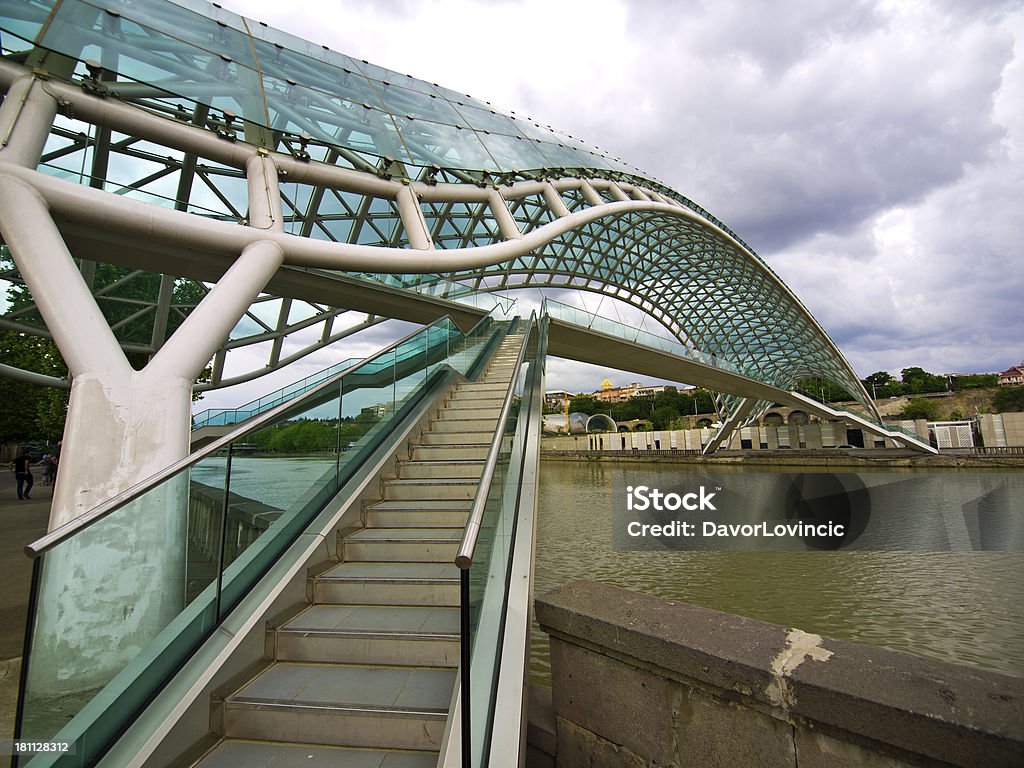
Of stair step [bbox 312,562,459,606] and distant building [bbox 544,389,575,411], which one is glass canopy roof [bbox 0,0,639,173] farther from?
distant building [bbox 544,389,575,411]

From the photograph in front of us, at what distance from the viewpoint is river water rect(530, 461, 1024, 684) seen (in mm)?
6828

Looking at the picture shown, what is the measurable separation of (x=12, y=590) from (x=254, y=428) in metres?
6.66

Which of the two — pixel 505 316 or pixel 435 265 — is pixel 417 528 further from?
pixel 505 316

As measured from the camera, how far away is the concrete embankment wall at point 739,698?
73.8 inches

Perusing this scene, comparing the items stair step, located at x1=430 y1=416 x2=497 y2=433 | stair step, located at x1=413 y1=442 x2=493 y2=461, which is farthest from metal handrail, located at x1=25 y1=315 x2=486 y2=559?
stair step, located at x1=430 y1=416 x2=497 y2=433

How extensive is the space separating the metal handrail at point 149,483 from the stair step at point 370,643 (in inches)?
50.3

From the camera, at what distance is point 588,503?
872 inches

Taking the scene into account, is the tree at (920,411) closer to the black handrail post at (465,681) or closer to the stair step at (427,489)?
the stair step at (427,489)

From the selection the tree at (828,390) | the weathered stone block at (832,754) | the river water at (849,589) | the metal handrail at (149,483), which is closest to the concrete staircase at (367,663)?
the metal handrail at (149,483)

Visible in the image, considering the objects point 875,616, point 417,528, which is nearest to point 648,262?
point 875,616

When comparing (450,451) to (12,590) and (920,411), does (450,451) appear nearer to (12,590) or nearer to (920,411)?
(12,590)

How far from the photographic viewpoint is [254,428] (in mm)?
3889

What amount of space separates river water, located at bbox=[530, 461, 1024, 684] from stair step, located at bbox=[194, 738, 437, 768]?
3.21 metres

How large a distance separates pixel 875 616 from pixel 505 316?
14.7m
